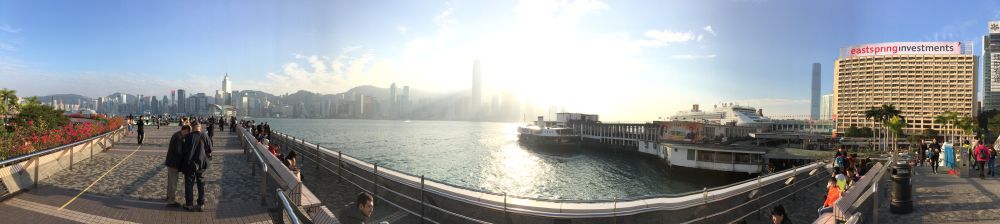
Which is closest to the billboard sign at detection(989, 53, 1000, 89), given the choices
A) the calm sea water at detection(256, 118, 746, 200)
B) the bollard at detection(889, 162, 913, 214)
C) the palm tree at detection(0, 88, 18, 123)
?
the calm sea water at detection(256, 118, 746, 200)

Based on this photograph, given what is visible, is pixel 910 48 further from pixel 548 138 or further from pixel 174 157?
pixel 174 157

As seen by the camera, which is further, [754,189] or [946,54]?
[946,54]

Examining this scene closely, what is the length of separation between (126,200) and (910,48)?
621 feet

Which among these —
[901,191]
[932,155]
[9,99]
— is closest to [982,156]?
[932,155]

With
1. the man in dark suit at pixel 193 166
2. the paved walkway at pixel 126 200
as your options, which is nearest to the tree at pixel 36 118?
the paved walkway at pixel 126 200

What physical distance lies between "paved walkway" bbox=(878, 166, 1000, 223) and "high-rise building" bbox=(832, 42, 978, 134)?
150083 millimetres

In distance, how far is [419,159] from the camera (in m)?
53.0

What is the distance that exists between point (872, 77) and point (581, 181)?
15461 cm

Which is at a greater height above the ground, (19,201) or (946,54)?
(946,54)

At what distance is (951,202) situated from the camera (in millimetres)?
10883

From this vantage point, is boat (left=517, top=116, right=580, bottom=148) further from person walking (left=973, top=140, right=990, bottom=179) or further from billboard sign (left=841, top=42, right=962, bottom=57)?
billboard sign (left=841, top=42, right=962, bottom=57)

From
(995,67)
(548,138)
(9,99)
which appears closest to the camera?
(9,99)

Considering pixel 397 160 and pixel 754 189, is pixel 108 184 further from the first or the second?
pixel 397 160

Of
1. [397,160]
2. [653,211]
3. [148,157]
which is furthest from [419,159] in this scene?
[653,211]
